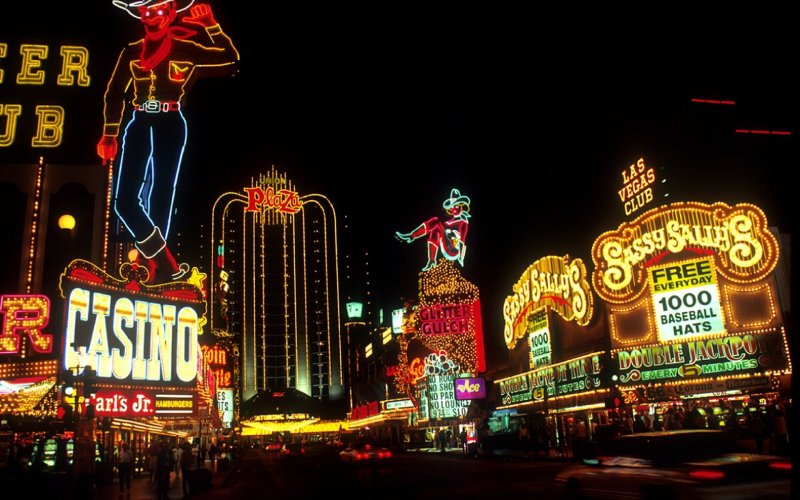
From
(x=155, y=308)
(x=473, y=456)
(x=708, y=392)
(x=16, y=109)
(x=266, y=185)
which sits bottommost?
(x=473, y=456)

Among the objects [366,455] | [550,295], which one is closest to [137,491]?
[366,455]

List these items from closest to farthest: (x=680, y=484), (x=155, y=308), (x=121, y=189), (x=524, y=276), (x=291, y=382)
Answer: (x=680, y=484) → (x=155, y=308) → (x=121, y=189) → (x=524, y=276) → (x=291, y=382)

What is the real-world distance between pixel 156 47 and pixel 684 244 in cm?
2714

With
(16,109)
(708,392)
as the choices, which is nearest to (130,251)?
(16,109)

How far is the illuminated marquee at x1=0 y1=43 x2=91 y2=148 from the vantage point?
31.8 m

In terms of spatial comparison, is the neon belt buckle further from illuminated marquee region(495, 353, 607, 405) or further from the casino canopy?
the casino canopy

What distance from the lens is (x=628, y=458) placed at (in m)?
13.0

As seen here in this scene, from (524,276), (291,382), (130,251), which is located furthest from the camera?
(291,382)

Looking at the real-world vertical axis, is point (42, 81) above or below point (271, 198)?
below

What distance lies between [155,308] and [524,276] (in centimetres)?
2260

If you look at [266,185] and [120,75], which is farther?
[266,185]

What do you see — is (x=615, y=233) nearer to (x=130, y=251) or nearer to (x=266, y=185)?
(x=130, y=251)

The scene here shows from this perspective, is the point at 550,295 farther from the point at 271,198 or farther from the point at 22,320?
the point at 271,198

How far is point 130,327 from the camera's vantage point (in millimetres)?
26062
